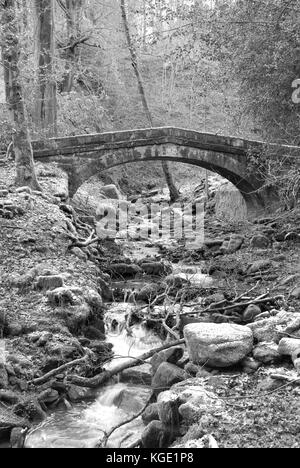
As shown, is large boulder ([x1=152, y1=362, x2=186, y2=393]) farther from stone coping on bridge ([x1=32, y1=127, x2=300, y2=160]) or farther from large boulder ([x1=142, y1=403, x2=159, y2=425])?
stone coping on bridge ([x1=32, y1=127, x2=300, y2=160])

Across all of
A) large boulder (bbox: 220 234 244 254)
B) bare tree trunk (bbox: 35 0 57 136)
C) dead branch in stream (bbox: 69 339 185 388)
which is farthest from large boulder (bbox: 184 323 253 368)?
bare tree trunk (bbox: 35 0 57 136)

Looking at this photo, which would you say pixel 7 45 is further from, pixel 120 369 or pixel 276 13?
pixel 120 369

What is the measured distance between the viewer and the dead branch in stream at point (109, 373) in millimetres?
6129

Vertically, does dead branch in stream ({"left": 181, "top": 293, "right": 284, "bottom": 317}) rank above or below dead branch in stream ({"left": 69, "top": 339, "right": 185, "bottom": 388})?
above

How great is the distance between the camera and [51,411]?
5.72 meters

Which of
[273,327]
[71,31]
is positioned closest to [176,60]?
[71,31]

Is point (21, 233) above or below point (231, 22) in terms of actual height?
below

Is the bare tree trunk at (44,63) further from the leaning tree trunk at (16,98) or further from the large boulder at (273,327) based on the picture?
the large boulder at (273,327)

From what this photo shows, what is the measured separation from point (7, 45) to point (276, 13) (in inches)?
192

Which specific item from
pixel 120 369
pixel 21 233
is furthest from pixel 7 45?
pixel 120 369

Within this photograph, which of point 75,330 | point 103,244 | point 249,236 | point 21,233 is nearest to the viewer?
point 75,330

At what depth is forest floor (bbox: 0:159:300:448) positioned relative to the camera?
14.3 ft

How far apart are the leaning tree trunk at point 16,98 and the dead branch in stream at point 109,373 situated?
588cm
